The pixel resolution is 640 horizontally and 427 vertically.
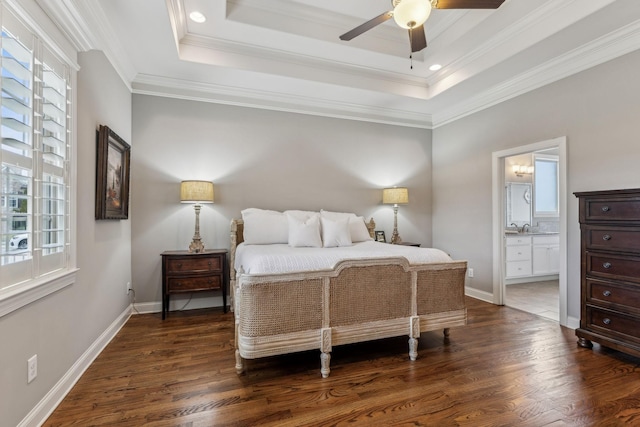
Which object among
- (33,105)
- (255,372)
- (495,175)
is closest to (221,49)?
(33,105)

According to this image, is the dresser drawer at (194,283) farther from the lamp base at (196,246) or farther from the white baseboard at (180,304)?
the white baseboard at (180,304)

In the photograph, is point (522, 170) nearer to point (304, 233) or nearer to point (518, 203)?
point (518, 203)

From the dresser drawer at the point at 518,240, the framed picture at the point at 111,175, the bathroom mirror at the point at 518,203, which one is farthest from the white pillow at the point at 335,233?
the bathroom mirror at the point at 518,203

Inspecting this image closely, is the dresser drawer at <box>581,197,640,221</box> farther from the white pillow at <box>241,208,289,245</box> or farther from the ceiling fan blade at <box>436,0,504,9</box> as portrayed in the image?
the white pillow at <box>241,208,289,245</box>

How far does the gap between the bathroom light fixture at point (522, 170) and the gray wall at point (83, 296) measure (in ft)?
20.9

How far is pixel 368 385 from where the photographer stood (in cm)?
211

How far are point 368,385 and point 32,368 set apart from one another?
1.97 m

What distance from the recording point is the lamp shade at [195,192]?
3.53m

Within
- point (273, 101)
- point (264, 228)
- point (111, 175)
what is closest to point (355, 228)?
point (264, 228)

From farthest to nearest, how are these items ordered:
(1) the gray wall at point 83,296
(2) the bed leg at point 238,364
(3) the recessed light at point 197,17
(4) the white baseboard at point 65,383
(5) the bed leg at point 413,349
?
(3) the recessed light at point 197,17, (5) the bed leg at point 413,349, (2) the bed leg at point 238,364, (4) the white baseboard at point 65,383, (1) the gray wall at point 83,296

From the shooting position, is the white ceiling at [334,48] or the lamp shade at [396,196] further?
the lamp shade at [396,196]

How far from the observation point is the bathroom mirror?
19.3ft

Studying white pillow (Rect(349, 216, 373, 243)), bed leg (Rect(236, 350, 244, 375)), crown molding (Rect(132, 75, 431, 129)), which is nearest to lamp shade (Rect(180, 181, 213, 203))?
crown molding (Rect(132, 75, 431, 129))

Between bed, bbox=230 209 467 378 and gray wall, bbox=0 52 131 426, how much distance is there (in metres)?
1.10
